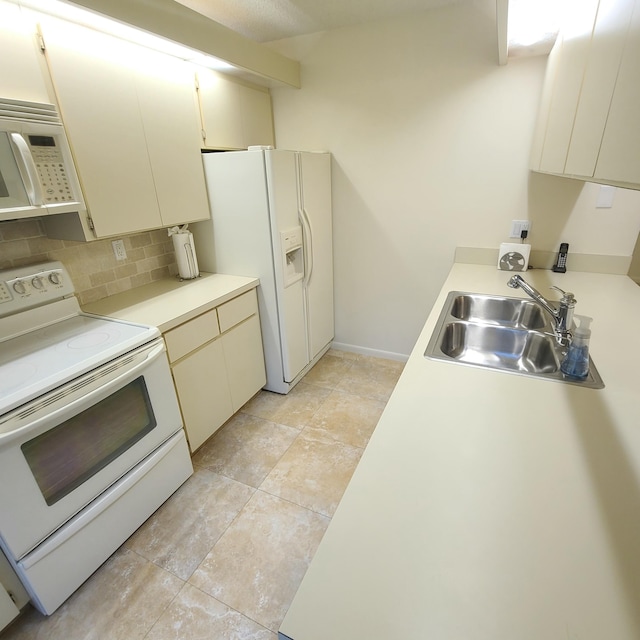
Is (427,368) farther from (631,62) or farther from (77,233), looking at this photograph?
(77,233)

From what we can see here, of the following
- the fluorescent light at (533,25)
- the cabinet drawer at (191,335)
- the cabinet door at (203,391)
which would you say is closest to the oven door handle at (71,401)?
the cabinet drawer at (191,335)

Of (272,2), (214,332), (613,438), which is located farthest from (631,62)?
(272,2)

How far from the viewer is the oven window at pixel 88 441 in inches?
50.2

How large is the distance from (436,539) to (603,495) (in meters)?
0.39

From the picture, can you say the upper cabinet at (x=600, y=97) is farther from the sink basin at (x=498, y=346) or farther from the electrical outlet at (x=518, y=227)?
the electrical outlet at (x=518, y=227)

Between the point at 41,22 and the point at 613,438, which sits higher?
the point at 41,22

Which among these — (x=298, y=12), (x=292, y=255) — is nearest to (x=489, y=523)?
(x=292, y=255)

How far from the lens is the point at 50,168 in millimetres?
1449

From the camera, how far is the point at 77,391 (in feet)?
4.30

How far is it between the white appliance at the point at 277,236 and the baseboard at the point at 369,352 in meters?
0.51

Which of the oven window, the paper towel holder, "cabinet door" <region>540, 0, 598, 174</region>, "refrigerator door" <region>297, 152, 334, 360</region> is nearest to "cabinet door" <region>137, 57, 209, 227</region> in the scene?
the paper towel holder

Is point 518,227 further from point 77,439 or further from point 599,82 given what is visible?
point 77,439

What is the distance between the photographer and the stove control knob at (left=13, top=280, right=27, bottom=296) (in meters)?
1.57

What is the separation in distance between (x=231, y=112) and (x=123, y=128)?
0.88 metres
